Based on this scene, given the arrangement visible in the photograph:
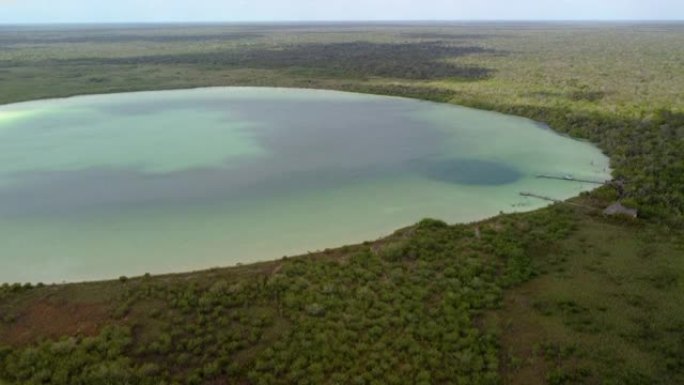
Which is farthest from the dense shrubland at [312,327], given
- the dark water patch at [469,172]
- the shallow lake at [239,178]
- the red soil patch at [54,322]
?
the dark water patch at [469,172]

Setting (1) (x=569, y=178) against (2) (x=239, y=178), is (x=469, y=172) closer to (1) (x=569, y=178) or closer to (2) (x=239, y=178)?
(1) (x=569, y=178)

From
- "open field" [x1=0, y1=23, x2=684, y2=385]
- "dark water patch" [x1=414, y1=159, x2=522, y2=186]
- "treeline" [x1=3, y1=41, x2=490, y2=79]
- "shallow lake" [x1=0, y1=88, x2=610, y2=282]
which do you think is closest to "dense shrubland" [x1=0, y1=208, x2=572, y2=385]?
"open field" [x1=0, y1=23, x2=684, y2=385]

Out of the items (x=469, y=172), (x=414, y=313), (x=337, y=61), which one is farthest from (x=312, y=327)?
(x=337, y=61)

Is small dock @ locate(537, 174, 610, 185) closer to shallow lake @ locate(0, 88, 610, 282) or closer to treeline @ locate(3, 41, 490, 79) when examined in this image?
shallow lake @ locate(0, 88, 610, 282)

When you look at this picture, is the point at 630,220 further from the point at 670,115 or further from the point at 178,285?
the point at 670,115

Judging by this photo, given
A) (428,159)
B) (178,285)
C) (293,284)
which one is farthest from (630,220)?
(178,285)
